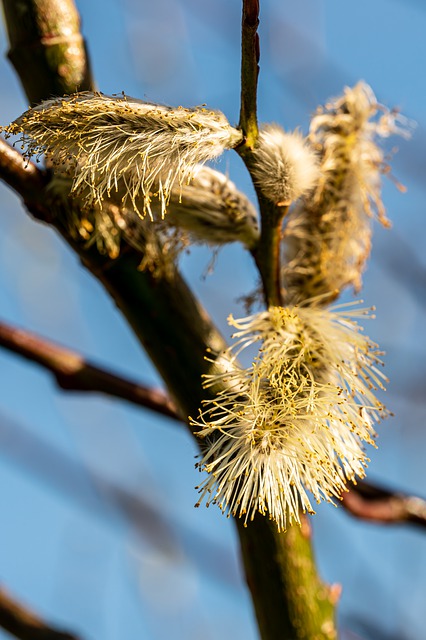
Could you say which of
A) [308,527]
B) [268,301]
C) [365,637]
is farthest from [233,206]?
[365,637]

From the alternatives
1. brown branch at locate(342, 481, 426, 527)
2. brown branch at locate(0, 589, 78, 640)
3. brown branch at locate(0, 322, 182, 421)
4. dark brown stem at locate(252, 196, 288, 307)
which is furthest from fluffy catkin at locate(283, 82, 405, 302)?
brown branch at locate(0, 589, 78, 640)

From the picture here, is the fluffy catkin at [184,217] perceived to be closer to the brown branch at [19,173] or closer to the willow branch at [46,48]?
the brown branch at [19,173]

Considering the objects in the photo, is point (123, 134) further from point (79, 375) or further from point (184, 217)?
point (79, 375)

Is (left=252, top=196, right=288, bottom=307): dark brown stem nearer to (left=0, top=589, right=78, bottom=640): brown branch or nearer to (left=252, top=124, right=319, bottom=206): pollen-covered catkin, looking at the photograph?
(left=252, top=124, right=319, bottom=206): pollen-covered catkin

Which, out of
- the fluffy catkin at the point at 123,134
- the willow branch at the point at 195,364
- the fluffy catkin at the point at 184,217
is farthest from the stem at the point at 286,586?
the fluffy catkin at the point at 123,134

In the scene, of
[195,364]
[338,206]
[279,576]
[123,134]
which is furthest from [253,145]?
[279,576]
